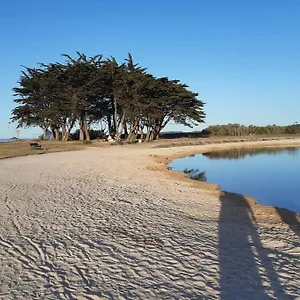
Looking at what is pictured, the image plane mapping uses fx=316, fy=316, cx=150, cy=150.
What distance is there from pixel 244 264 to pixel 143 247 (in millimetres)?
1643

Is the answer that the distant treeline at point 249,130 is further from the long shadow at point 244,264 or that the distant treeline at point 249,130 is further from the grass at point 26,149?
the long shadow at point 244,264

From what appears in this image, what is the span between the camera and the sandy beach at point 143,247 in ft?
12.6

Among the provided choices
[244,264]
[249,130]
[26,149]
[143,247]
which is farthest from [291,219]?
[249,130]

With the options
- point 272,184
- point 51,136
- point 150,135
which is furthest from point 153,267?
point 51,136

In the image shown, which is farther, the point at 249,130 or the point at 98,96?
the point at 249,130

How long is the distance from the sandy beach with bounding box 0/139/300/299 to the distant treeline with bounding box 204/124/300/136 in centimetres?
5745

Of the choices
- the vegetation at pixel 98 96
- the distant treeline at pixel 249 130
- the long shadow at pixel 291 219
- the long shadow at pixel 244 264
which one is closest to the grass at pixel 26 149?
the vegetation at pixel 98 96

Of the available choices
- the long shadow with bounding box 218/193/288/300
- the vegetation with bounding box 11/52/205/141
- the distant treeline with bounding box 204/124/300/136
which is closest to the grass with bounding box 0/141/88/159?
the vegetation with bounding box 11/52/205/141

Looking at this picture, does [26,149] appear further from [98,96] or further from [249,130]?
[249,130]

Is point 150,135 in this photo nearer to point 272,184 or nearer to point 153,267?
point 272,184

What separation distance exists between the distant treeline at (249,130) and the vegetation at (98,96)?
689 inches

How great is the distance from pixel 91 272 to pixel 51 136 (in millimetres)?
50581

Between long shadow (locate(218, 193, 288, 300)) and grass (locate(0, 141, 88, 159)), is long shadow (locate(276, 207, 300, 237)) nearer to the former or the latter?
long shadow (locate(218, 193, 288, 300))

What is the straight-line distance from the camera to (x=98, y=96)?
44031 millimetres
